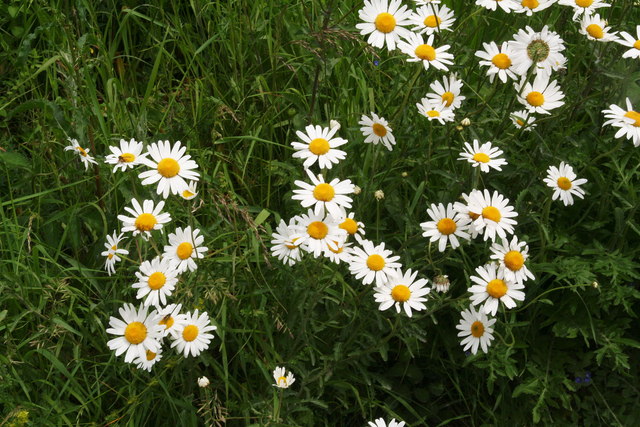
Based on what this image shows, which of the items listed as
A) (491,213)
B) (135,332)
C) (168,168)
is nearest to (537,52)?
(491,213)

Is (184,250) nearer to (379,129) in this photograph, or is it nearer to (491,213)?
(379,129)

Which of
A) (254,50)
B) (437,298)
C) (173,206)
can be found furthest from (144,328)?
(254,50)

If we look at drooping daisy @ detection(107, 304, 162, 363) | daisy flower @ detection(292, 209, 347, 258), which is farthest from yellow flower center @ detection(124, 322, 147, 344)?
daisy flower @ detection(292, 209, 347, 258)

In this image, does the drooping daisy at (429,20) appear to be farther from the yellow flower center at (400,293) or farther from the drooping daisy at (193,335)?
the drooping daisy at (193,335)

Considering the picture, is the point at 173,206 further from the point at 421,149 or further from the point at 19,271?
the point at 421,149

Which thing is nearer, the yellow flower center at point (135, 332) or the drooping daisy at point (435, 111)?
the yellow flower center at point (135, 332)

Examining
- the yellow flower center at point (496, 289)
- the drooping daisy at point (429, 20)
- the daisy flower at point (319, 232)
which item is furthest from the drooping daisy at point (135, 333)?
the drooping daisy at point (429, 20)

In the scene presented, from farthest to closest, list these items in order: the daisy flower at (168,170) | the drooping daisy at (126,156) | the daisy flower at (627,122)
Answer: the daisy flower at (627,122), the drooping daisy at (126,156), the daisy flower at (168,170)

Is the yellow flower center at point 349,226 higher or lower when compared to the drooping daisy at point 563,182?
lower
